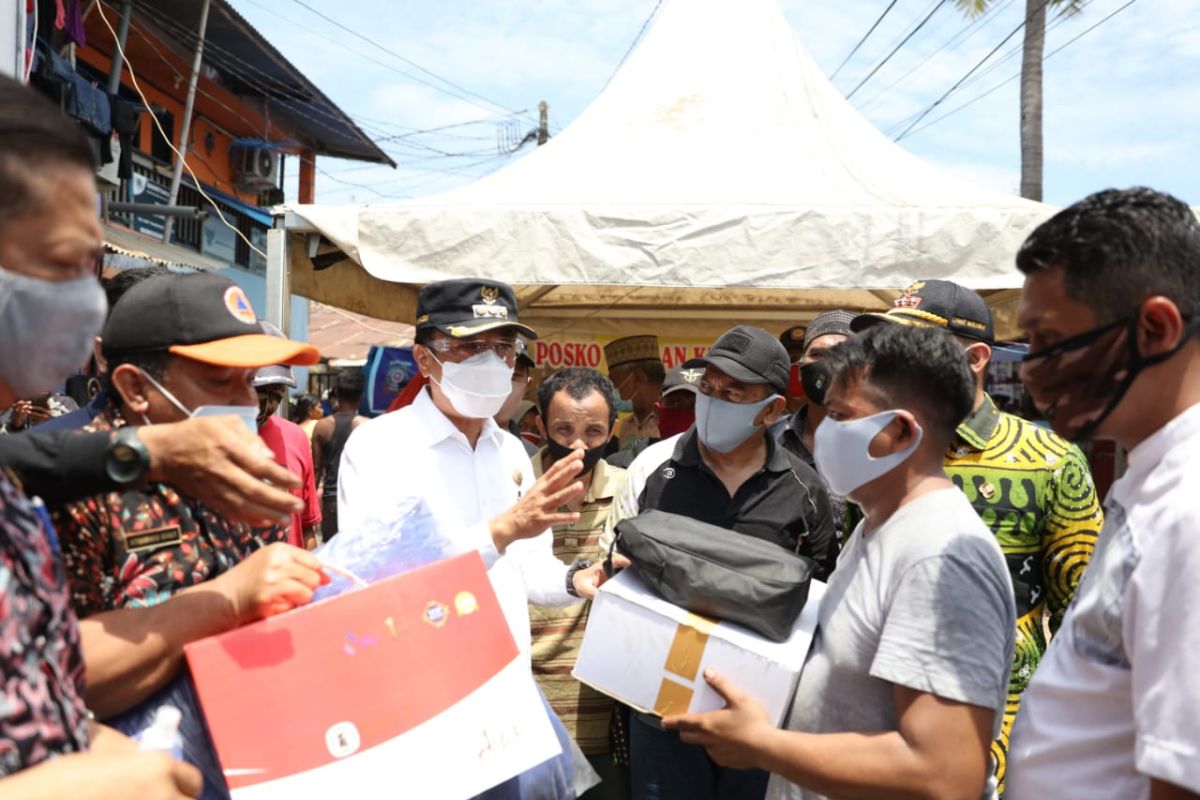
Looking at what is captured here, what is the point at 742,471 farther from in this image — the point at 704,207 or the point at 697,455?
the point at 704,207

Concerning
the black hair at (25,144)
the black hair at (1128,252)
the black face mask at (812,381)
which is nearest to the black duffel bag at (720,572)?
the black hair at (1128,252)

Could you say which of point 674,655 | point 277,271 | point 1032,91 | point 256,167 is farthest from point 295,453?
point 256,167

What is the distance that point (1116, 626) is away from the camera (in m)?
1.30

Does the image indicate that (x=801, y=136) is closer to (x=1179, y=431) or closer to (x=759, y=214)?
(x=759, y=214)

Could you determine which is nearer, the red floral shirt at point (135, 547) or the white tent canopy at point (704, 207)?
the red floral shirt at point (135, 547)

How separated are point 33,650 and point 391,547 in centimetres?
76

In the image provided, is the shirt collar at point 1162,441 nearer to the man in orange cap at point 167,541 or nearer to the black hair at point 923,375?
the black hair at point 923,375

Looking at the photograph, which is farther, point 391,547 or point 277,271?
point 277,271

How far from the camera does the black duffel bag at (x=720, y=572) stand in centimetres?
180

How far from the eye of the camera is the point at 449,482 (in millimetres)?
2748

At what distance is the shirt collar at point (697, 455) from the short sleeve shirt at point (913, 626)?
1.13 meters

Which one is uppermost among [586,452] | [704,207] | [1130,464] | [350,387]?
[704,207]

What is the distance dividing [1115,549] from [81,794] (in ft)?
4.53

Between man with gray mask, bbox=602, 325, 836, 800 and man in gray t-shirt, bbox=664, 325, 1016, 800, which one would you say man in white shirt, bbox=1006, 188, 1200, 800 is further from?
man with gray mask, bbox=602, 325, 836, 800
